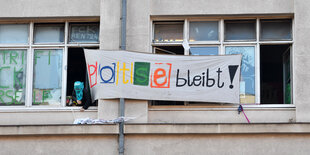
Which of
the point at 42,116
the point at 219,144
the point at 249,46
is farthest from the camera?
the point at 249,46

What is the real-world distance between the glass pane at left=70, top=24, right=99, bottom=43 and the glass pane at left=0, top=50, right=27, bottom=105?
1502 mm

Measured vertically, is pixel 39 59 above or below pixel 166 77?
above

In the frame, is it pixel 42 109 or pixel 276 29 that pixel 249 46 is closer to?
pixel 276 29

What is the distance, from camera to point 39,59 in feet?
48.9

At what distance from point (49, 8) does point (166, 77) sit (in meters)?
3.88

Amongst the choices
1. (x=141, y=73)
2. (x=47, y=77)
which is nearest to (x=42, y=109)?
(x=47, y=77)

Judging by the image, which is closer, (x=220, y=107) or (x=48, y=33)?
(x=220, y=107)

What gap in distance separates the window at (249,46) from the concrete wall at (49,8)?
195 cm

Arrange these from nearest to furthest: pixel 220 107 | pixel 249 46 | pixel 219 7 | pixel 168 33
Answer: pixel 220 107 → pixel 219 7 → pixel 249 46 → pixel 168 33

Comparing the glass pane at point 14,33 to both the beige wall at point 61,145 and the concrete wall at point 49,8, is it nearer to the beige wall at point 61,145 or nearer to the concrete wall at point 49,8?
the concrete wall at point 49,8

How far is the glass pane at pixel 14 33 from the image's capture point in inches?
591

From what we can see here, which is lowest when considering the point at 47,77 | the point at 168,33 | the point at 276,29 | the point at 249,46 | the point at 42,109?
the point at 42,109

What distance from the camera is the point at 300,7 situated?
13828 millimetres

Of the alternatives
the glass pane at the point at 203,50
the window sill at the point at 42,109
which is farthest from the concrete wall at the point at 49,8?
the glass pane at the point at 203,50
